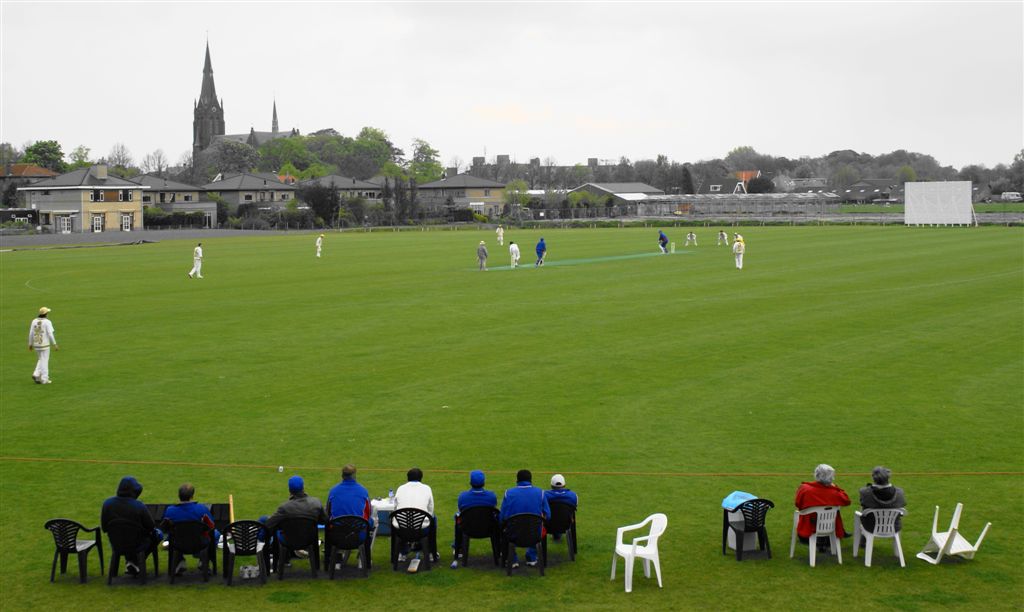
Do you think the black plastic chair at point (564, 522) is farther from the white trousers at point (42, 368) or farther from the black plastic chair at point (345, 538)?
the white trousers at point (42, 368)

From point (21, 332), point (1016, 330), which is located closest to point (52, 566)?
point (21, 332)

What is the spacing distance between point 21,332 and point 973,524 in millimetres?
29678

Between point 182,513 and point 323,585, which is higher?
point 182,513

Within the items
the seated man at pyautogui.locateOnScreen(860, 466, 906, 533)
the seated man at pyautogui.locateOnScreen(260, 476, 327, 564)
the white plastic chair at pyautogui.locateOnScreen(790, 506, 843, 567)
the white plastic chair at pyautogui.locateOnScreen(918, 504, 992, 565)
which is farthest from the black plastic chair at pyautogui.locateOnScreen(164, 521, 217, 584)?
the white plastic chair at pyautogui.locateOnScreen(918, 504, 992, 565)

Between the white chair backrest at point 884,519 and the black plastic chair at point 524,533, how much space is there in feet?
12.7

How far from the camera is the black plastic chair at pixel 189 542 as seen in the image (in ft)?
39.9

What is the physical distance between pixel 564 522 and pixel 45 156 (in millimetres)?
170113

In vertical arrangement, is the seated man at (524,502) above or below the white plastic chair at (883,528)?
above

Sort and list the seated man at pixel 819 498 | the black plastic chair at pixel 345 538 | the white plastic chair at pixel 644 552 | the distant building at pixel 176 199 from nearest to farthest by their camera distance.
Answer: the white plastic chair at pixel 644 552 → the black plastic chair at pixel 345 538 → the seated man at pixel 819 498 → the distant building at pixel 176 199

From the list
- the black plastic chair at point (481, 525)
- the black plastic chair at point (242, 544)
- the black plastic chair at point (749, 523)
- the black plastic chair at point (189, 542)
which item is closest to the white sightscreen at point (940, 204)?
the black plastic chair at point (749, 523)

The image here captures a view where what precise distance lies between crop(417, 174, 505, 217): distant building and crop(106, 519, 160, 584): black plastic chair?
161595mm

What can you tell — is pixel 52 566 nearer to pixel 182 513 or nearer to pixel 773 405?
pixel 182 513

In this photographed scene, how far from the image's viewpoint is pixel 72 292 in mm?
46875

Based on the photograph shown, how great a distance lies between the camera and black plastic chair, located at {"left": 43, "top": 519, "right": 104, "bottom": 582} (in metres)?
12.2
